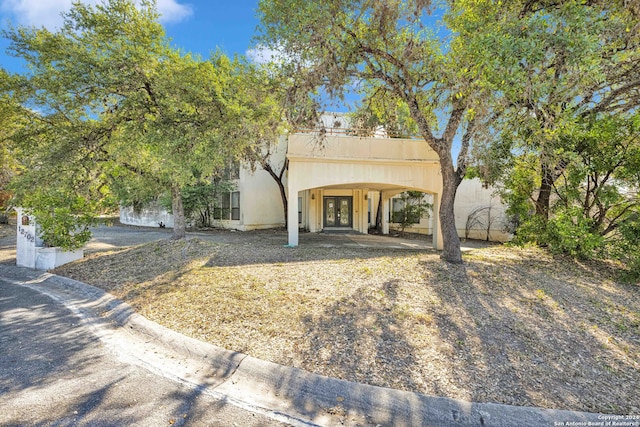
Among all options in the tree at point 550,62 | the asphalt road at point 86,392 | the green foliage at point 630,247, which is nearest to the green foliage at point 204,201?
the asphalt road at point 86,392

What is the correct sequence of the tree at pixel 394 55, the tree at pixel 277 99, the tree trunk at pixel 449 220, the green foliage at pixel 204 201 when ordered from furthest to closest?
1. the green foliage at pixel 204 201
2. the tree trunk at pixel 449 220
3. the tree at pixel 277 99
4. the tree at pixel 394 55

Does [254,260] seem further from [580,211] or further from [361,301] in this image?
[580,211]

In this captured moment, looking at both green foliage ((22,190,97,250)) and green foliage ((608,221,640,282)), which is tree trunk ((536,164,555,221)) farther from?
green foliage ((22,190,97,250))

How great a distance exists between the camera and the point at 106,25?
8008mm

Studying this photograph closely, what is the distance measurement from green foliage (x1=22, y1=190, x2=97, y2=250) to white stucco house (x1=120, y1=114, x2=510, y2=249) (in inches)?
243

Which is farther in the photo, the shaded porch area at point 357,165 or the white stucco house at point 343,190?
the white stucco house at point 343,190

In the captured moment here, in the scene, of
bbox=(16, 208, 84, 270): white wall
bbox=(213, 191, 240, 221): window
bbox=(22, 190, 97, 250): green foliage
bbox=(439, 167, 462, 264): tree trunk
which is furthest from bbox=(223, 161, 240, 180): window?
bbox=(439, 167, 462, 264): tree trunk

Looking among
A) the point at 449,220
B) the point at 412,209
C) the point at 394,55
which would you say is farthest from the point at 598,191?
the point at 412,209

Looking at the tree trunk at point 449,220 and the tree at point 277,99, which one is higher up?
the tree at point 277,99

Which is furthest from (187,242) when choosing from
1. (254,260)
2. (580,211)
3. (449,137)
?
(580,211)

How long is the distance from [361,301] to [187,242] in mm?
6991

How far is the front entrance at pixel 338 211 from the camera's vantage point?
19.2 m

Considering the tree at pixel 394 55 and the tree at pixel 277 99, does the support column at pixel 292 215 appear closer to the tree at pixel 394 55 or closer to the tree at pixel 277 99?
the tree at pixel 277 99

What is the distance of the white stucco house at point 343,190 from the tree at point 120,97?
2949mm
